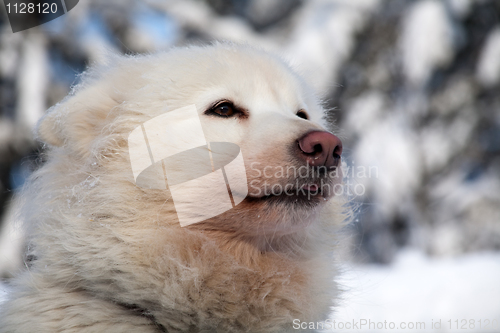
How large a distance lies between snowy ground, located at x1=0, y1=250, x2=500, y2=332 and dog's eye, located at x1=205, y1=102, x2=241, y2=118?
1.25 meters

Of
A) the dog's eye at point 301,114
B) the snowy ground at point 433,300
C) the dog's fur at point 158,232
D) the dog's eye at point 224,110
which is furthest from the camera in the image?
the snowy ground at point 433,300

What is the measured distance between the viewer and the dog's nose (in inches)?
65.3

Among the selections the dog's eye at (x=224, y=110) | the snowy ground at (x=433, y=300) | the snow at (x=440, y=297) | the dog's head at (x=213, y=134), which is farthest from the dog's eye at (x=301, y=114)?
the snow at (x=440, y=297)

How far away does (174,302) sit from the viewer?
1.57m

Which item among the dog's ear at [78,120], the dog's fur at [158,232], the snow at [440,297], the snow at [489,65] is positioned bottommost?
the snow at [440,297]

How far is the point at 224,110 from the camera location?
1.99 metres

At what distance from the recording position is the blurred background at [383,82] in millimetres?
8805

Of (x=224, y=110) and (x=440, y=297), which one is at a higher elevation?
(x=224, y=110)

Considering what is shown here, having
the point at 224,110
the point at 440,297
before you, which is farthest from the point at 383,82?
the point at 224,110

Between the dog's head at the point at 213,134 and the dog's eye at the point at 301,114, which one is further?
the dog's eye at the point at 301,114

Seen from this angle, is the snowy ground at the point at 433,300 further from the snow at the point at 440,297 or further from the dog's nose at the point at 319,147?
the dog's nose at the point at 319,147

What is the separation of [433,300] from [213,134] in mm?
4248

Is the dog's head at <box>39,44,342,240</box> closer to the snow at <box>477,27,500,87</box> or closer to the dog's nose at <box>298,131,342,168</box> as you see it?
the dog's nose at <box>298,131,342,168</box>

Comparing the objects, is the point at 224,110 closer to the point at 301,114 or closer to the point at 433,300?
the point at 301,114
